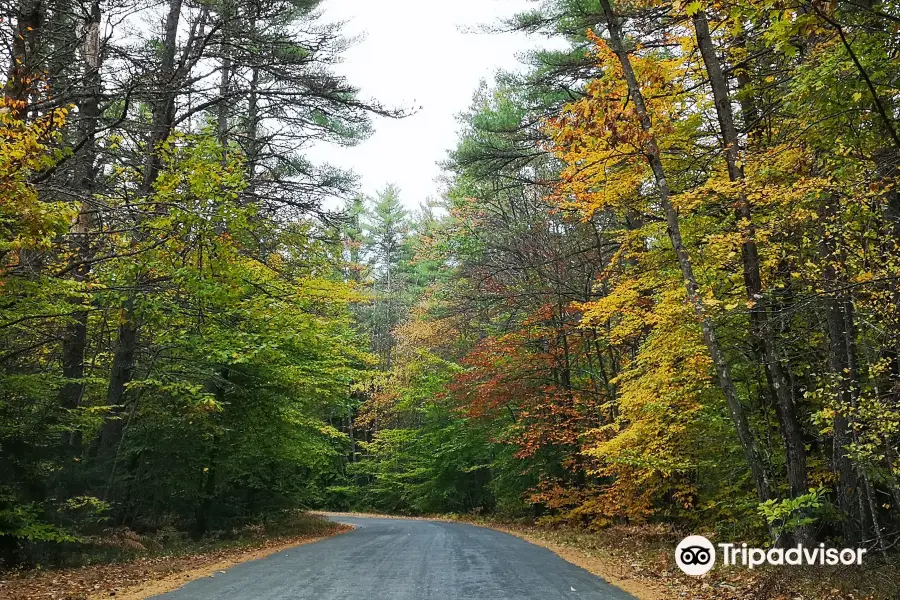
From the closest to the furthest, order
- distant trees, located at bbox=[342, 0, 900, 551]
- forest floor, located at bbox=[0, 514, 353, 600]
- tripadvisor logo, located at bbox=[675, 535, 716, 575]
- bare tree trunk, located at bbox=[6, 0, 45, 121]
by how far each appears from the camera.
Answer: distant trees, located at bbox=[342, 0, 900, 551] → bare tree trunk, located at bbox=[6, 0, 45, 121] → forest floor, located at bbox=[0, 514, 353, 600] → tripadvisor logo, located at bbox=[675, 535, 716, 575]

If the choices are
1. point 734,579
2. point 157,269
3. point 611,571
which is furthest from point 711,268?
point 157,269

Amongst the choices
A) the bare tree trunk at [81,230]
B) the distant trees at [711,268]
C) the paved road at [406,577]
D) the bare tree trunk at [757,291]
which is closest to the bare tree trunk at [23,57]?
the bare tree trunk at [81,230]

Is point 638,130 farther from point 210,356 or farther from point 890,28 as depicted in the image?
point 210,356

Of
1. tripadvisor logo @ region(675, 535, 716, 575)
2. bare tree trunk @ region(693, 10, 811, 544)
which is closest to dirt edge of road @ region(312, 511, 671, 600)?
tripadvisor logo @ region(675, 535, 716, 575)

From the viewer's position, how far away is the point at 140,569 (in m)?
9.98

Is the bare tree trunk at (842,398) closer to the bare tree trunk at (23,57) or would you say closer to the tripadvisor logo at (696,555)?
the tripadvisor logo at (696,555)

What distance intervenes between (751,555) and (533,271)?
10969 millimetres

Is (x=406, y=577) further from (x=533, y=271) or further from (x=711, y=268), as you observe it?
(x=533, y=271)

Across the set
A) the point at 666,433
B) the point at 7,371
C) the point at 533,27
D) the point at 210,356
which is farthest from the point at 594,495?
the point at 7,371

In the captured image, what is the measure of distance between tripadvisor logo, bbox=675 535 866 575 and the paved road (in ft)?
6.05

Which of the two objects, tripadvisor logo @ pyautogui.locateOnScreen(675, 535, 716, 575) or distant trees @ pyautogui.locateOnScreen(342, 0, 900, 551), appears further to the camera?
tripadvisor logo @ pyautogui.locateOnScreen(675, 535, 716, 575)

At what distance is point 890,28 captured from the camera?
5.36 metres

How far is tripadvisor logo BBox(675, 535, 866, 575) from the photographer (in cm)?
793

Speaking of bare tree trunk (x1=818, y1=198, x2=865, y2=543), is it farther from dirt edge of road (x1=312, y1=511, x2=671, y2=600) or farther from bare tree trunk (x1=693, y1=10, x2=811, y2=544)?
dirt edge of road (x1=312, y1=511, x2=671, y2=600)
